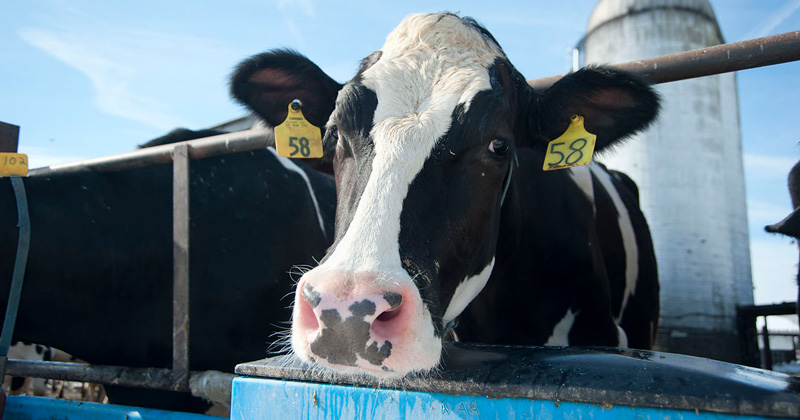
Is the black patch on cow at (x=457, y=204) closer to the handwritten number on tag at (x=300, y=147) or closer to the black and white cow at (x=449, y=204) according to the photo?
the black and white cow at (x=449, y=204)

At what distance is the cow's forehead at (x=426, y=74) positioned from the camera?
1920 millimetres

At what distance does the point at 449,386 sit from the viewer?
1.23 metres

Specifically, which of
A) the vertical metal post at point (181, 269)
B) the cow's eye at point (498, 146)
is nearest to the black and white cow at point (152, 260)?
the vertical metal post at point (181, 269)

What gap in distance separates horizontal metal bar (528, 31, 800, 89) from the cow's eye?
68cm

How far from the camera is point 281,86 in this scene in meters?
2.82

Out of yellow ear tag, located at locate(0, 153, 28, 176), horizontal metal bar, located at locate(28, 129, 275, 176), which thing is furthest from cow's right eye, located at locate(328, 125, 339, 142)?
yellow ear tag, located at locate(0, 153, 28, 176)

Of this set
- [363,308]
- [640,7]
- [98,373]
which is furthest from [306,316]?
[640,7]

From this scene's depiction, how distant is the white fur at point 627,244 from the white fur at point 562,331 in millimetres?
770

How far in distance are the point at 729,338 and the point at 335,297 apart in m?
6.58

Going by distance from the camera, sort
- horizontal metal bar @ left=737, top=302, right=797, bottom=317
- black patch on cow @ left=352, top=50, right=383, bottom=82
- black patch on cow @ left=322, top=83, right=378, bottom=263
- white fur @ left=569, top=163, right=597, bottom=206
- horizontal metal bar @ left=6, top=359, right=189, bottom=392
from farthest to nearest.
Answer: horizontal metal bar @ left=737, top=302, right=797, bottom=317 → white fur @ left=569, top=163, right=597, bottom=206 → horizontal metal bar @ left=6, top=359, right=189, bottom=392 → black patch on cow @ left=352, top=50, right=383, bottom=82 → black patch on cow @ left=322, top=83, right=378, bottom=263

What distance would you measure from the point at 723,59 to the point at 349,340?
5.70ft

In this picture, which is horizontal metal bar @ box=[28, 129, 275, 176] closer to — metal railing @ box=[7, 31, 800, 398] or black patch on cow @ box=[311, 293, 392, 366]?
metal railing @ box=[7, 31, 800, 398]

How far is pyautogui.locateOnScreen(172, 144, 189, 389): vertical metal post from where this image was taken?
2.76 meters

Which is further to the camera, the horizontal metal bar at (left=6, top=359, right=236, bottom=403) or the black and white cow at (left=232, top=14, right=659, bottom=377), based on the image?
the horizontal metal bar at (left=6, top=359, right=236, bottom=403)
